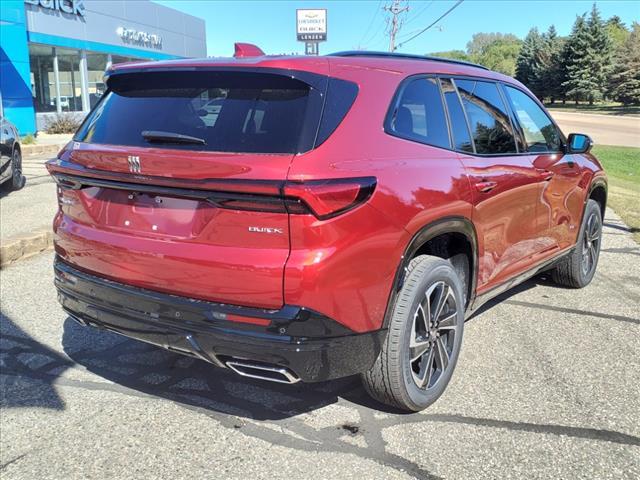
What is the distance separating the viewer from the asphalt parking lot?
9.37 feet

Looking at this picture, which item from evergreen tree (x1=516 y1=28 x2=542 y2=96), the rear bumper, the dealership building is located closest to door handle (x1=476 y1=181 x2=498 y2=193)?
the rear bumper

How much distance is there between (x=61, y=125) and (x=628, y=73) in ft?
191

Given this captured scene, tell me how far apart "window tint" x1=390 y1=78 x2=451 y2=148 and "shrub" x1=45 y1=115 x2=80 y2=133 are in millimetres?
22540

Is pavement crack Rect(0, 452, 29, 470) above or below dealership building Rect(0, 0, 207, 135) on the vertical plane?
below

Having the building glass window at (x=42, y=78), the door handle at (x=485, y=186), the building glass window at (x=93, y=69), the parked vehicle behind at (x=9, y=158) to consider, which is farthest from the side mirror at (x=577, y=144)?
the building glass window at (x=93, y=69)

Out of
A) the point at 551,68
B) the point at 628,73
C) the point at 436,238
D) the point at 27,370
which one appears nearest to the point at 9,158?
the point at 27,370

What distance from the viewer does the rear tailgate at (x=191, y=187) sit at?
2566 millimetres

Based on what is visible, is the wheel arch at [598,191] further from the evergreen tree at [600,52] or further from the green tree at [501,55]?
the green tree at [501,55]

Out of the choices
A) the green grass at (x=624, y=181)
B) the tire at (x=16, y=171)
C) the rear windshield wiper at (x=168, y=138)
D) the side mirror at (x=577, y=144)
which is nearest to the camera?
the rear windshield wiper at (x=168, y=138)

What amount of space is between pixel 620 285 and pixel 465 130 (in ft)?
10.5

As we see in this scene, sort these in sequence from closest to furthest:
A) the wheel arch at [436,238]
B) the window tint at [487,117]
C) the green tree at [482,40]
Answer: the wheel arch at [436,238], the window tint at [487,117], the green tree at [482,40]

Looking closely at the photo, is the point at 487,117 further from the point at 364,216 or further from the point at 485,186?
the point at 364,216

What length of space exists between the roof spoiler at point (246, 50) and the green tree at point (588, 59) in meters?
71.3

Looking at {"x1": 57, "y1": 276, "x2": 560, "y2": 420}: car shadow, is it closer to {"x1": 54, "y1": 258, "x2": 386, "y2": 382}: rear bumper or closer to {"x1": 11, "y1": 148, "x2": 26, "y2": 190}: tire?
{"x1": 54, "y1": 258, "x2": 386, "y2": 382}: rear bumper
